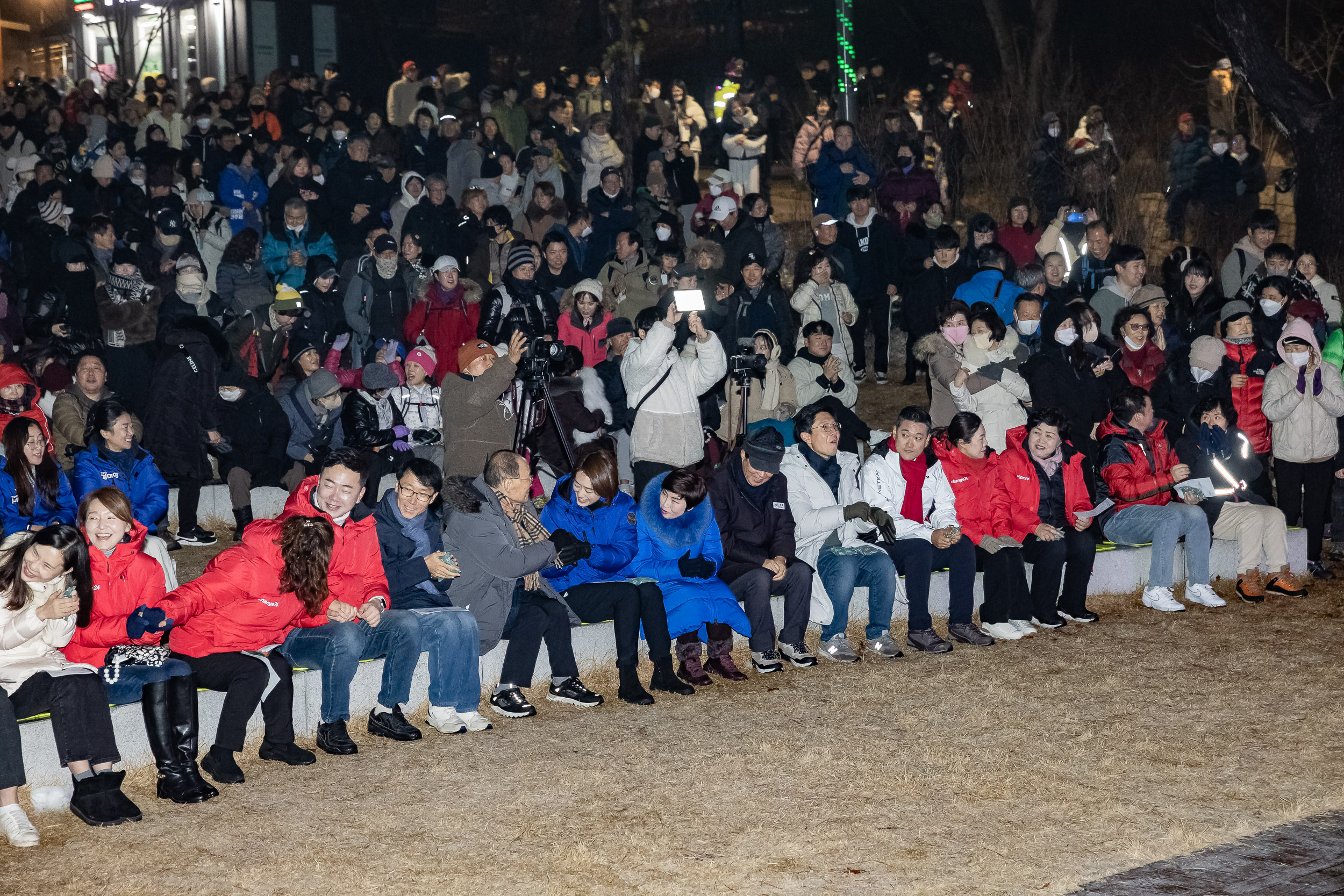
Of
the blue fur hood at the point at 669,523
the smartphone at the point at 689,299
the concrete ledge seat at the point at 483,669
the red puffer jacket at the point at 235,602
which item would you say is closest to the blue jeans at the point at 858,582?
the concrete ledge seat at the point at 483,669

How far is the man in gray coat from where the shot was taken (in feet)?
23.8

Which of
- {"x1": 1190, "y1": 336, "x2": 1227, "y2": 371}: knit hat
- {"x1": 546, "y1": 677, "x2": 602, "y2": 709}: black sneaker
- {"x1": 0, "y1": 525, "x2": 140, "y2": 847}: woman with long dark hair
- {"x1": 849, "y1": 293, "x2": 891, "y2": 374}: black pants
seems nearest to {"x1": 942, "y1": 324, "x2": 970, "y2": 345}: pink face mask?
{"x1": 1190, "y1": 336, "x2": 1227, "y2": 371}: knit hat

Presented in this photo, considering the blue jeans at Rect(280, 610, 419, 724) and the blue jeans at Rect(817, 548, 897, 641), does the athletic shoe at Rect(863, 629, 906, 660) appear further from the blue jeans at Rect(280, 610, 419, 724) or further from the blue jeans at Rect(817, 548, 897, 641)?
the blue jeans at Rect(280, 610, 419, 724)

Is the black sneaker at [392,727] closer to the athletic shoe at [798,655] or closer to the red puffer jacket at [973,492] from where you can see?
the athletic shoe at [798,655]

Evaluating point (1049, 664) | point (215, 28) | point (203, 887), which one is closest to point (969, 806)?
point (1049, 664)

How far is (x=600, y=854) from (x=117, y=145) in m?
13.3

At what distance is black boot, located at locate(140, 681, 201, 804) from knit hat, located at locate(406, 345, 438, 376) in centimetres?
413

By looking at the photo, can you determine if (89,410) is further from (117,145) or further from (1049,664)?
(117,145)

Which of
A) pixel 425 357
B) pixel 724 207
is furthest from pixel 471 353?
pixel 724 207

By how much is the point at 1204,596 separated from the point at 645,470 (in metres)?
3.80

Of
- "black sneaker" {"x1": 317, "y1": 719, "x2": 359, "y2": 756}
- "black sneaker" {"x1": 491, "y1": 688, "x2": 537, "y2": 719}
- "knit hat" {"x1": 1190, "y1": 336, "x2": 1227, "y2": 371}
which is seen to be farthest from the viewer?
"knit hat" {"x1": 1190, "y1": 336, "x2": 1227, "y2": 371}

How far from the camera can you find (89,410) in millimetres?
9148

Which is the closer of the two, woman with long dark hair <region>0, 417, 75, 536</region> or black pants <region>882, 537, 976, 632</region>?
woman with long dark hair <region>0, 417, 75, 536</region>

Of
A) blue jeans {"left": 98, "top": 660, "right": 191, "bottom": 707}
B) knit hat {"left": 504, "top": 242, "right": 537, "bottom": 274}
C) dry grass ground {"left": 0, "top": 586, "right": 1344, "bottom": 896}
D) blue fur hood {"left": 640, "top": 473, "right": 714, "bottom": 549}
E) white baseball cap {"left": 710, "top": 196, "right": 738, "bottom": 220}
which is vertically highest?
white baseball cap {"left": 710, "top": 196, "right": 738, "bottom": 220}
